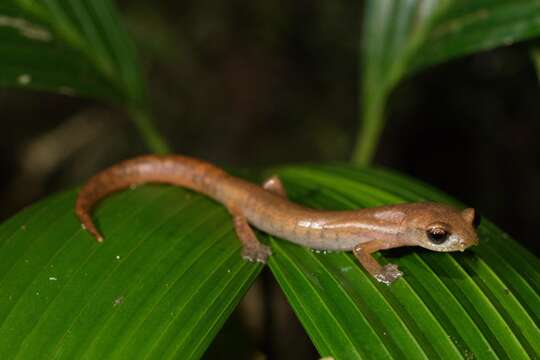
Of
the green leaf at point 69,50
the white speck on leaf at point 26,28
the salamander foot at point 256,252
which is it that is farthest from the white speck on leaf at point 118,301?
the white speck on leaf at point 26,28

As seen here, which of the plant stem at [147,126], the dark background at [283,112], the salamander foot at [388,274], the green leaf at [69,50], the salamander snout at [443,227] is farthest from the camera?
the dark background at [283,112]

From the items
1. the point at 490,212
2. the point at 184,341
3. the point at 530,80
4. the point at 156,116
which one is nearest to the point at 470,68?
the point at 530,80

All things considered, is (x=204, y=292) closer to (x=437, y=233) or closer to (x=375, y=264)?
(x=375, y=264)

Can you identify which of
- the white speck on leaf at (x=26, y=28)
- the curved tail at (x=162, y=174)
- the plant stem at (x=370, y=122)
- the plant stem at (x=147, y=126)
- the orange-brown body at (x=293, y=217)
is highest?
the white speck on leaf at (x=26, y=28)

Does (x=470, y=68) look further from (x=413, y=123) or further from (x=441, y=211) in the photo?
(x=441, y=211)

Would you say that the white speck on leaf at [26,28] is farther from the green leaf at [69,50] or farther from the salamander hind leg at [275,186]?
the salamander hind leg at [275,186]

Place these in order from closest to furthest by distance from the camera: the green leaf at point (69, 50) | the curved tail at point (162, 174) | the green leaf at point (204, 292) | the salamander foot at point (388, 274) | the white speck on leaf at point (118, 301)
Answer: the green leaf at point (204, 292) < the white speck on leaf at point (118, 301) < the salamander foot at point (388, 274) < the curved tail at point (162, 174) < the green leaf at point (69, 50)

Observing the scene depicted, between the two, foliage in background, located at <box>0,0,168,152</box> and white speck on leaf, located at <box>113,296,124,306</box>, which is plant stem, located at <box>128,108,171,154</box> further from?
white speck on leaf, located at <box>113,296,124,306</box>
